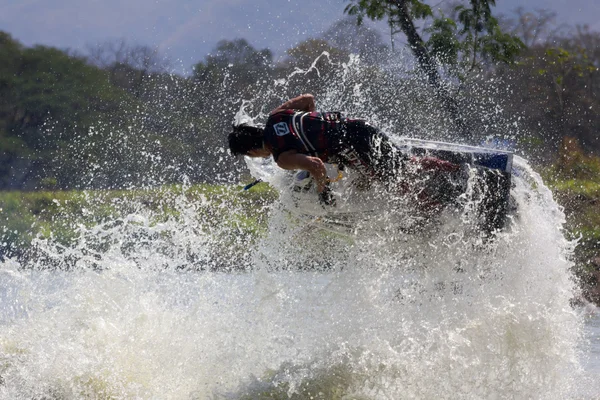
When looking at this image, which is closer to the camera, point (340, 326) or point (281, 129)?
point (281, 129)

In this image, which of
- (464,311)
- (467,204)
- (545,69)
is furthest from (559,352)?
(545,69)

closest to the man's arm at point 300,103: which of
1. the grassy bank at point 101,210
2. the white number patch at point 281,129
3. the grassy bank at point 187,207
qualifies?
the white number patch at point 281,129

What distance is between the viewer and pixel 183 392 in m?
5.16

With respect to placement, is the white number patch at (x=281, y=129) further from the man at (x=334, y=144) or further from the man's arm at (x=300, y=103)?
the man's arm at (x=300, y=103)

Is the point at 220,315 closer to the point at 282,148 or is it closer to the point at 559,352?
the point at 282,148

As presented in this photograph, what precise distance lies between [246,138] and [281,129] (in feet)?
0.99

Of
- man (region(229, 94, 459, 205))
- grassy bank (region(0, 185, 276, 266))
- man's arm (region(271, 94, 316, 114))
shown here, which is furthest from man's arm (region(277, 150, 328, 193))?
grassy bank (region(0, 185, 276, 266))

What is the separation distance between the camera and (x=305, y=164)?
534 cm

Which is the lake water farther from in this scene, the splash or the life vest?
the life vest

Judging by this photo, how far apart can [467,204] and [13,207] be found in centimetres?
1986

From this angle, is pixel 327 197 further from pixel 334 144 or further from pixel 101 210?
pixel 101 210

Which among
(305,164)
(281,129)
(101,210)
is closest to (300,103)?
(281,129)

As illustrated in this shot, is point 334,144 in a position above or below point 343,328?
above

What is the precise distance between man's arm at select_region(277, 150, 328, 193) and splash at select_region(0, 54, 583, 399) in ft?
1.57
